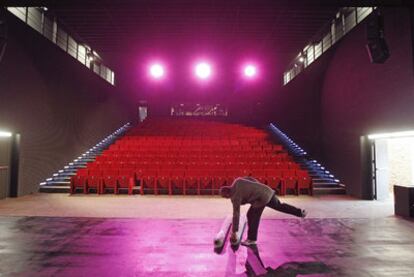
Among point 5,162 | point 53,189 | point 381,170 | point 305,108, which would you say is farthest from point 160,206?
point 305,108

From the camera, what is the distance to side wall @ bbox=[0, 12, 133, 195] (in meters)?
7.93

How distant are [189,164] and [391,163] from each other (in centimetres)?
640

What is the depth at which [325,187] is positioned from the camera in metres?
9.17

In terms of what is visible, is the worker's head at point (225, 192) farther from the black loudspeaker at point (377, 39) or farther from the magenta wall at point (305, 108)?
the magenta wall at point (305, 108)

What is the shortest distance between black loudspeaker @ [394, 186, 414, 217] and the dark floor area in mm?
424

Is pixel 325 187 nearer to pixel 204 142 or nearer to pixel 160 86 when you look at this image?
pixel 204 142

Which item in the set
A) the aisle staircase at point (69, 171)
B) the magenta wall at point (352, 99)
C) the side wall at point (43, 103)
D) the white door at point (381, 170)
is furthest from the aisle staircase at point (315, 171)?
the side wall at point (43, 103)

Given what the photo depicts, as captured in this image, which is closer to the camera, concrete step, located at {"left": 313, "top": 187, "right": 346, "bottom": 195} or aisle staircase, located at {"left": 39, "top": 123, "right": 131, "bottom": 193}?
concrete step, located at {"left": 313, "top": 187, "right": 346, "bottom": 195}

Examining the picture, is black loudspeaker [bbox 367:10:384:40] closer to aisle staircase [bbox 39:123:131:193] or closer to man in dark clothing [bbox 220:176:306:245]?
man in dark clothing [bbox 220:176:306:245]

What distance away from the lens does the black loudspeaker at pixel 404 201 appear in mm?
5734

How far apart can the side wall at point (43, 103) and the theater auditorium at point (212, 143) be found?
5 cm

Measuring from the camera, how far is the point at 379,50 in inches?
219

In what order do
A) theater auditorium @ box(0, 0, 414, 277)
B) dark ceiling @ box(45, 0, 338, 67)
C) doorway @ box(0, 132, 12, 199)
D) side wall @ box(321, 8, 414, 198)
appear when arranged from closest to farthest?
1. theater auditorium @ box(0, 0, 414, 277)
2. side wall @ box(321, 8, 414, 198)
3. doorway @ box(0, 132, 12, 199)
4. dark ceiling @ box(45, 0, 338, 67)

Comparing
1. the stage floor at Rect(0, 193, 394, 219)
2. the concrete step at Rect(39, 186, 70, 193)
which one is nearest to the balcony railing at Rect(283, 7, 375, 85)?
the stage floor at Rect(0, 193, 394, 219)
